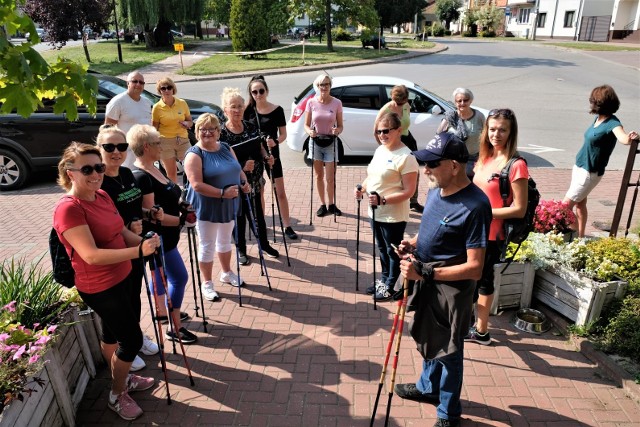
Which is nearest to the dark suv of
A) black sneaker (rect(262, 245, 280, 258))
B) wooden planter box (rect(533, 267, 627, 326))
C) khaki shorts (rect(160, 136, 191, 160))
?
khaki shorts (rect(160, 136, 191, 160))

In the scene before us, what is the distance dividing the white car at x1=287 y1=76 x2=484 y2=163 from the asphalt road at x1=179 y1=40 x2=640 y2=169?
1098mm

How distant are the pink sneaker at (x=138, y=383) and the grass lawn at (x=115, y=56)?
2220 cm

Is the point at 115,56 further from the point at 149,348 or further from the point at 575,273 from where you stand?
the point at 575,273

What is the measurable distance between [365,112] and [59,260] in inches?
286

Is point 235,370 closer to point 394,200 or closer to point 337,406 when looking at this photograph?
point 337,406

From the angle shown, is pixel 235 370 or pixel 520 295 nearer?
pixel 235 370

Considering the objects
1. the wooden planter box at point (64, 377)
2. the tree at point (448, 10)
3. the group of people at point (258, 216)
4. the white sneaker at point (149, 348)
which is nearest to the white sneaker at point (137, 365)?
the group of people at point (258, 216)

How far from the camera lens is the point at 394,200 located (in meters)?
4.63

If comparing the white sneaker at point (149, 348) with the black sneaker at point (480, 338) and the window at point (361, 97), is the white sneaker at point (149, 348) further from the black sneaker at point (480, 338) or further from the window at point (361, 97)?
the window at point (361, 97)

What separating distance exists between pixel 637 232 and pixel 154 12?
1143 inches

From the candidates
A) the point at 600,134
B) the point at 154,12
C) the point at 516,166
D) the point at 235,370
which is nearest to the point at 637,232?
the point at 600,134

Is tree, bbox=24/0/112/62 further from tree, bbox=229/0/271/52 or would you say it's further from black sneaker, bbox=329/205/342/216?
black sneaker, bbox=329/205/342/216

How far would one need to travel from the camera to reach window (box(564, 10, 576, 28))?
155ft

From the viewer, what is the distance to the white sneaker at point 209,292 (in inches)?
201
